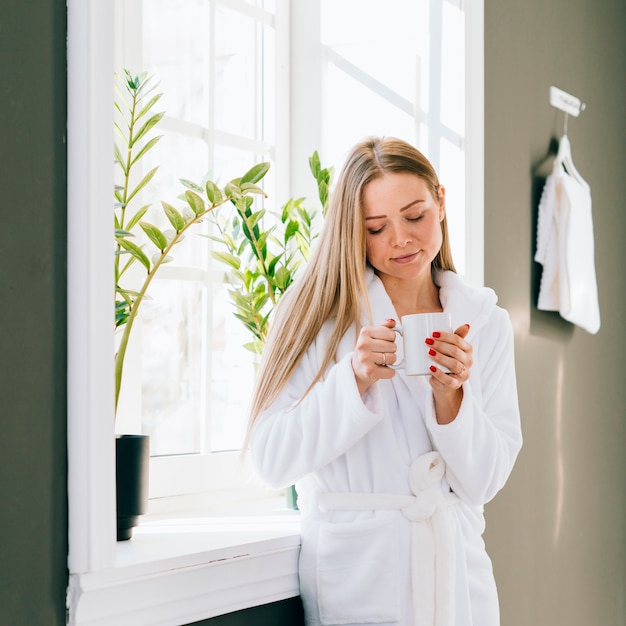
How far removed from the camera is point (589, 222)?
285cm

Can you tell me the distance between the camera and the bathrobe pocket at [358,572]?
5.15 ft

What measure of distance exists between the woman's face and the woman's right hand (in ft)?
0.70

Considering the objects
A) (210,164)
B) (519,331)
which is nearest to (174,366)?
(210,164)

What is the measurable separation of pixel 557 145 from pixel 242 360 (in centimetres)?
131

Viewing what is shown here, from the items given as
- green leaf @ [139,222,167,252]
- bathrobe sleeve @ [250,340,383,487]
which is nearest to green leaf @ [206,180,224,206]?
green leaf @ [139,222,167,252]

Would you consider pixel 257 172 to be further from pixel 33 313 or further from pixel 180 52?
pixel 33 313

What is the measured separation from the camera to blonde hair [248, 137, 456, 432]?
64.8 inches

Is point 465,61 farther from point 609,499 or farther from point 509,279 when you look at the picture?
point 609,499

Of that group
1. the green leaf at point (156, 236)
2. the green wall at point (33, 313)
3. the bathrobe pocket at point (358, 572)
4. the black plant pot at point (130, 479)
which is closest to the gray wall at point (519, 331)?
the green wall at point (33, 313)

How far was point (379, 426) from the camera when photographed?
5.34ft

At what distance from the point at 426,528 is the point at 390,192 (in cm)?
57

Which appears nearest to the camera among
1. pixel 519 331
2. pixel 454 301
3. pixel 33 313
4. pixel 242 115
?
pixel 33 313

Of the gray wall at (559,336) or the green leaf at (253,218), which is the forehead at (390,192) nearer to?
the green leaf at (253,218)

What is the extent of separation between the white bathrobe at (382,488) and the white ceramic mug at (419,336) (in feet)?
0.41
